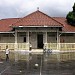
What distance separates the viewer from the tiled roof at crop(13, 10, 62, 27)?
143 ft

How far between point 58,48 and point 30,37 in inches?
198

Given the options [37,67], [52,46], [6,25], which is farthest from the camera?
[6,25]

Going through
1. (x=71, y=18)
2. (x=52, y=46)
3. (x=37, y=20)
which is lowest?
(x=52, y=46)

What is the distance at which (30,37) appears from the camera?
4588 centimetres

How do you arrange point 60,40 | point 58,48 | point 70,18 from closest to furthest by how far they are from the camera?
point 58,48 < point 60,40 < point 70,18

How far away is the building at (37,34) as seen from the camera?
43478 millimetres

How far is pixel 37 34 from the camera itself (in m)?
46.0

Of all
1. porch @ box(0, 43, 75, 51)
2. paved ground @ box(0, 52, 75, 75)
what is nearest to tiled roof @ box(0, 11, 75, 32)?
porch @ box(0, 43, 75, 51)

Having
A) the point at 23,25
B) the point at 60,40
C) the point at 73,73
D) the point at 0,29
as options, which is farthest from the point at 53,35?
the point at 73,73

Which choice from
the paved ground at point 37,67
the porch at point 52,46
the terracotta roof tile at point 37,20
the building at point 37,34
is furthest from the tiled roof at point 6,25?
the paved ground at point 37,67

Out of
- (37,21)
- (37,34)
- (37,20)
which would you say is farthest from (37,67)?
(37,34)

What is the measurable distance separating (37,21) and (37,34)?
2512 millimetres

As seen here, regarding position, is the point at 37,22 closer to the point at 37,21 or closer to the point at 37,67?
the point at 37,21

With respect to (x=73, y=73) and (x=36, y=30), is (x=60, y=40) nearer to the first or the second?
(x=36, y=30)
